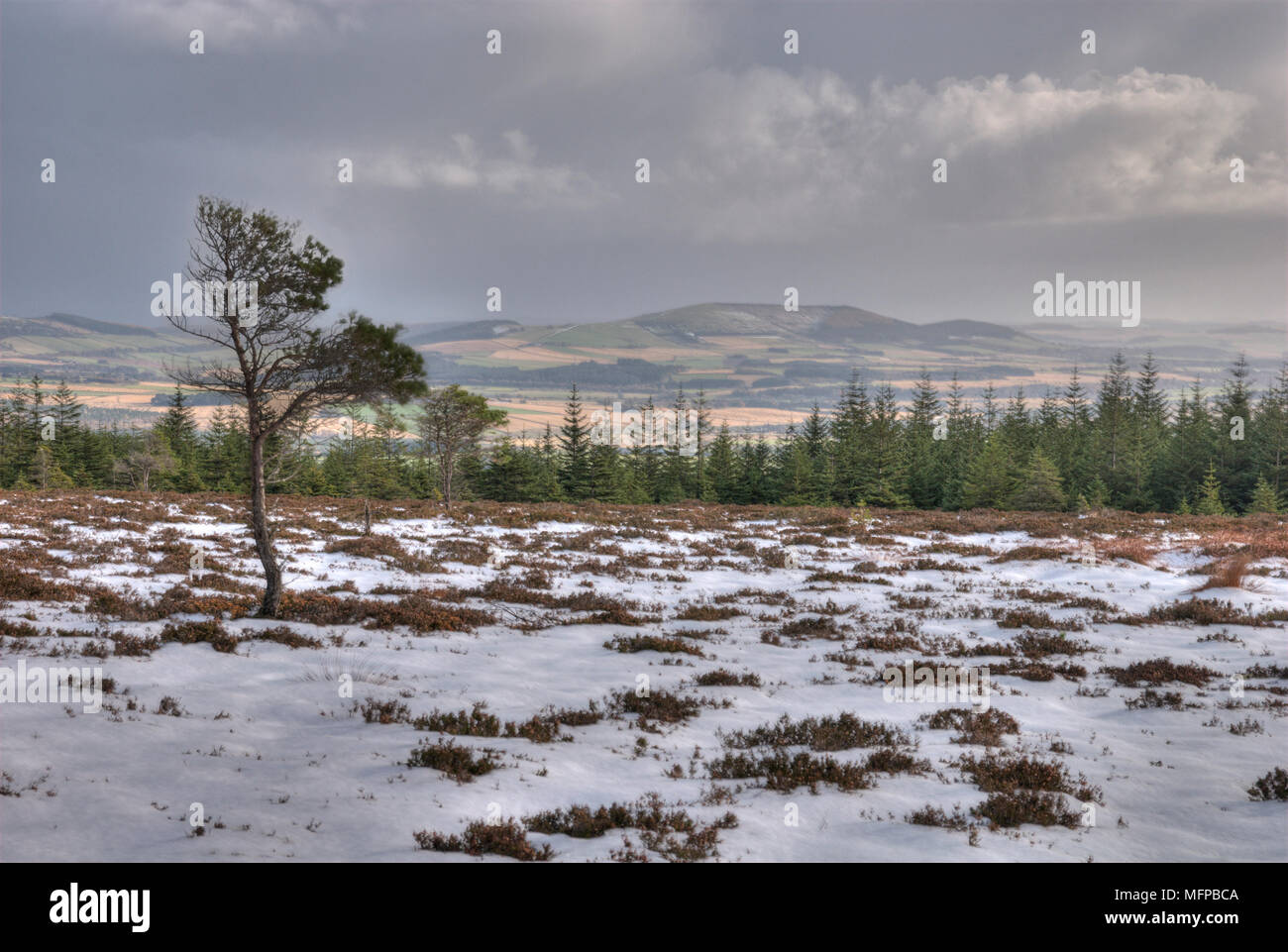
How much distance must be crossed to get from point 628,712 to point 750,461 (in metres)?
58.9

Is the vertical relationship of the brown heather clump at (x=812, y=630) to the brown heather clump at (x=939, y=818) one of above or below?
below

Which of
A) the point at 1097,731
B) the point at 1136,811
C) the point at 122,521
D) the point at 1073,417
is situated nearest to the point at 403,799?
the point at 1136,811

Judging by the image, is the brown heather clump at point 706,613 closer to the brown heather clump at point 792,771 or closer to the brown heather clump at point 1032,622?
the brown heather clump at point 1032,622

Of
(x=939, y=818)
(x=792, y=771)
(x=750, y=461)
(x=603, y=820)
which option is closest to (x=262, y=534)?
(x=603, y=820)

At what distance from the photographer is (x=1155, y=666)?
12.2 meters

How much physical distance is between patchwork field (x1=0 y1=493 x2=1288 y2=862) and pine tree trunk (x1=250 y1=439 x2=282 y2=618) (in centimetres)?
53

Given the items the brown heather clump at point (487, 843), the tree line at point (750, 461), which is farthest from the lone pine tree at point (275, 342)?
the tree line at point (750, 461)

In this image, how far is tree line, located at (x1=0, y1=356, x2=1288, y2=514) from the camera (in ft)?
163

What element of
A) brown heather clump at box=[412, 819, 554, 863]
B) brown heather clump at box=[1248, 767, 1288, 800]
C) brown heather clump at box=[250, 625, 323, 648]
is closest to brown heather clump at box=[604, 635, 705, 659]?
brown heather clump at box=[250, 625, 323, 648]

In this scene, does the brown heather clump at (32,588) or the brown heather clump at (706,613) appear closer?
the brown heather clump at (32,588)

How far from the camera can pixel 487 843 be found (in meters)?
6.20

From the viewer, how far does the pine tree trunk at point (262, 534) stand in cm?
1361

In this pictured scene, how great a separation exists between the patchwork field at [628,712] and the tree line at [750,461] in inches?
991
